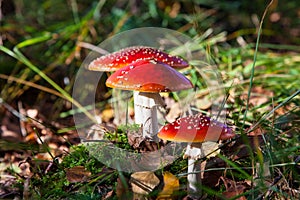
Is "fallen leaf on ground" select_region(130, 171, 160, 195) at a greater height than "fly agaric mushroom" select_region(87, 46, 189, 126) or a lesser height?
lesser

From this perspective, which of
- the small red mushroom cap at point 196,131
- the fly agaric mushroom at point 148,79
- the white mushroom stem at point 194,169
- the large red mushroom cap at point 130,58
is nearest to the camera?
the small red mushroom cap at point 196,131

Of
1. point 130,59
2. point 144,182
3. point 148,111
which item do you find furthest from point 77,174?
point 130,59

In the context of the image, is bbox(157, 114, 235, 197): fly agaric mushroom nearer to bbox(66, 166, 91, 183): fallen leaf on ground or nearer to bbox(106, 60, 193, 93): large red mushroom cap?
bbox(106, 60, 193, 93): large red mushroom cap

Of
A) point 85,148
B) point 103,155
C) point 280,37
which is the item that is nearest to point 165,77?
point 103,155

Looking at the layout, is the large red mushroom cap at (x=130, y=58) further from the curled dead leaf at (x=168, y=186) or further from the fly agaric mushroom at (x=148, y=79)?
the curled dead leaf at (x=168, y=186)

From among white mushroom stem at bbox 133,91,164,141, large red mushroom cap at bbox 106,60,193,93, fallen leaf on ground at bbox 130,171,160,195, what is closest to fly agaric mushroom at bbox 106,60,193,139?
large red mushroom cap at bbox 106,60,193,93

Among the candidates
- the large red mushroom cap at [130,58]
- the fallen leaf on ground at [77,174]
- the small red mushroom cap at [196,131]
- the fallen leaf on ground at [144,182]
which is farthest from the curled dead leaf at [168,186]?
the large red mushroom cap at [130,58]
